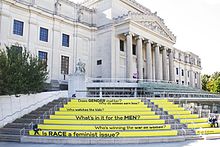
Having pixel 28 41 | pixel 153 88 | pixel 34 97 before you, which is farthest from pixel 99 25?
pixel 34 97

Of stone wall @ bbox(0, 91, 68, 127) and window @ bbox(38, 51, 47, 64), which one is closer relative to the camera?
stone wall @ bbox(0, 91, 68, 127)

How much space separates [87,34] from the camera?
35875 millimetres

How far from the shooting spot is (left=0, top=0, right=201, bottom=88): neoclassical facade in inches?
1092

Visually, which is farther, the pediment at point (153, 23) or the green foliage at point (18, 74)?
the pediment at point (153, 23)

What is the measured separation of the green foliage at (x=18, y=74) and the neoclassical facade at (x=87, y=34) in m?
13.1

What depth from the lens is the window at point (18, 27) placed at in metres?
26.9

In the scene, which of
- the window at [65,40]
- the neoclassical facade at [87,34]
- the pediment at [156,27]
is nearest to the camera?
the neoclassical facade at [87,34]

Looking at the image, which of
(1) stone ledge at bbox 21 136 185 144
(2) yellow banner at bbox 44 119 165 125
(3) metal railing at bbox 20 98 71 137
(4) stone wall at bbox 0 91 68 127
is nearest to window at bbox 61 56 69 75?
(4) stone wall at bbox 0 91 68 127

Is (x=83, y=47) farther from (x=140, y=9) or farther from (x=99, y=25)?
(x=140, y=9)

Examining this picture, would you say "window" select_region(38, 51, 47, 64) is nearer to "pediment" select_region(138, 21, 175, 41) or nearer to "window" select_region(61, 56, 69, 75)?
"window" select_region(61, 56, 69, 75)

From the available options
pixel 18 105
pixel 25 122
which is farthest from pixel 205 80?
pixel 25 122

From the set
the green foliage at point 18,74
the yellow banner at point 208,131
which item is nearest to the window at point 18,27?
the green foliage at point 18,74

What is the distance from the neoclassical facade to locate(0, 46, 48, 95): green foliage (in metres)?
13.1

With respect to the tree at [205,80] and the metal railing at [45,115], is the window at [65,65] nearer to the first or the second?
the metal railing at [45,115]
